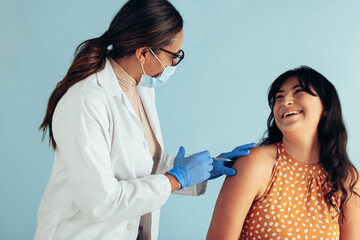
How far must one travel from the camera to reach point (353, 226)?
163 cm

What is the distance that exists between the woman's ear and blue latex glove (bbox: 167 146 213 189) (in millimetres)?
418

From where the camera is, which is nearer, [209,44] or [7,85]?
[7,85]

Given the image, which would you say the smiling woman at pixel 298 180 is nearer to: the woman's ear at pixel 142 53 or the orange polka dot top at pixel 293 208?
the orange polka dot top at pixel 293 208

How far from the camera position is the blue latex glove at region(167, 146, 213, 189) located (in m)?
1.42

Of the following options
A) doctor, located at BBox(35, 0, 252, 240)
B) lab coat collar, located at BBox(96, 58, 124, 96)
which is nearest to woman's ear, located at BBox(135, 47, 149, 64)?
doctor, located at BBox(35, 0, 252, 240)

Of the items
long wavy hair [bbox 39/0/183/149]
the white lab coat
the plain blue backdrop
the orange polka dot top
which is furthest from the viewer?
the plain blue backdrop

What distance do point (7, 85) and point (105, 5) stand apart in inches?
32.2

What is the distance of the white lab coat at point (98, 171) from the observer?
1.18m

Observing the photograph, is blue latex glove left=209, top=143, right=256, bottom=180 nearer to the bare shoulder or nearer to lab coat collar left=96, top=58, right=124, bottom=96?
the bare shoulder

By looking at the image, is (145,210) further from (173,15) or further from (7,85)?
(7,85)

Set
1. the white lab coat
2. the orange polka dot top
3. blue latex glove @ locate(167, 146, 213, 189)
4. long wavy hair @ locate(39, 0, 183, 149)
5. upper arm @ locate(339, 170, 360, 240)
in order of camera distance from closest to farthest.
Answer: the white lab coat < long wavy hair @ locate(39, 0, 183, 149) < blue latex glove @ locate(167, 146, 213, 189) < the orange polka dot top < upper arm @ locate(339, 170, 360, 240)

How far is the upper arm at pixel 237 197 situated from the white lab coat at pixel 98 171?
337mm

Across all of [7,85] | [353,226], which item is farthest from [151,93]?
[7,85]

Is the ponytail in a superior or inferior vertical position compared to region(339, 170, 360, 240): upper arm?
superior
